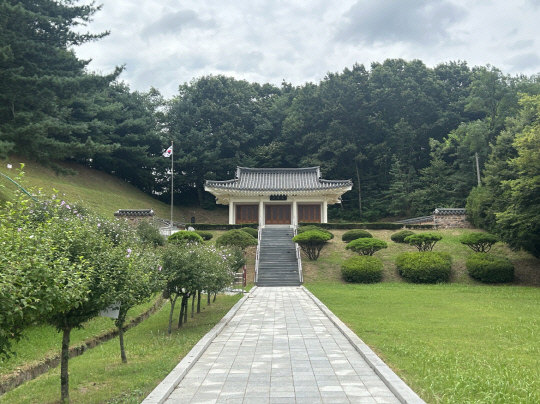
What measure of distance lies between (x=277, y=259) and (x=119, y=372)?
1495 cm

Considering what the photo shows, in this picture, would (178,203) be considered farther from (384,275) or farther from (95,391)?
(95,391)

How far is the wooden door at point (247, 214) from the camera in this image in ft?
98.9

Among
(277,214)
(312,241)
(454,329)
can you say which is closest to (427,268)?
(312,241)

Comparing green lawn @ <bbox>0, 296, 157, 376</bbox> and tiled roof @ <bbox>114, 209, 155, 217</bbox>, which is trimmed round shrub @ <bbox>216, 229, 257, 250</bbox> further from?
green lawn @ <bbox>0, 296, 157, 376</bbox>

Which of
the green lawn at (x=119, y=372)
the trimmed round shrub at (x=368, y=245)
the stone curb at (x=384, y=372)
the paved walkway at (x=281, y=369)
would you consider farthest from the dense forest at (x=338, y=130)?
the stone curb at (x=384, y=372)

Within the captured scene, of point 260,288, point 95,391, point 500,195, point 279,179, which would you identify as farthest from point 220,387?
point 279,179

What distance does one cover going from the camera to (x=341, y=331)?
7922 mm

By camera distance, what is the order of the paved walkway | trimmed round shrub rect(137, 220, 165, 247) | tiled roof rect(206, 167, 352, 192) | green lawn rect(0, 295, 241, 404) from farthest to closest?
tiled roof rect(206, 167, 352, 192)
trimmed round shrub rect(137, 220, 165, 247)
green lawn rect(0, 295, 241, 404)
the paved walkway

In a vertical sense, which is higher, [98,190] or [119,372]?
[98,190]

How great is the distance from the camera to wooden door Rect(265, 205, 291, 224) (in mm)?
30156

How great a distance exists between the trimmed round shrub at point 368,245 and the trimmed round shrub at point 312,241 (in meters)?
1.44

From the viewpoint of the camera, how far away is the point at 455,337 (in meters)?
7.26

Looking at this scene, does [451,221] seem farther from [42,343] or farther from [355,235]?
[42,343]

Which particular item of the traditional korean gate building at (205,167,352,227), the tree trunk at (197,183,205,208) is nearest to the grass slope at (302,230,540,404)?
the traditional korean gate building at (205,167,352,227)
